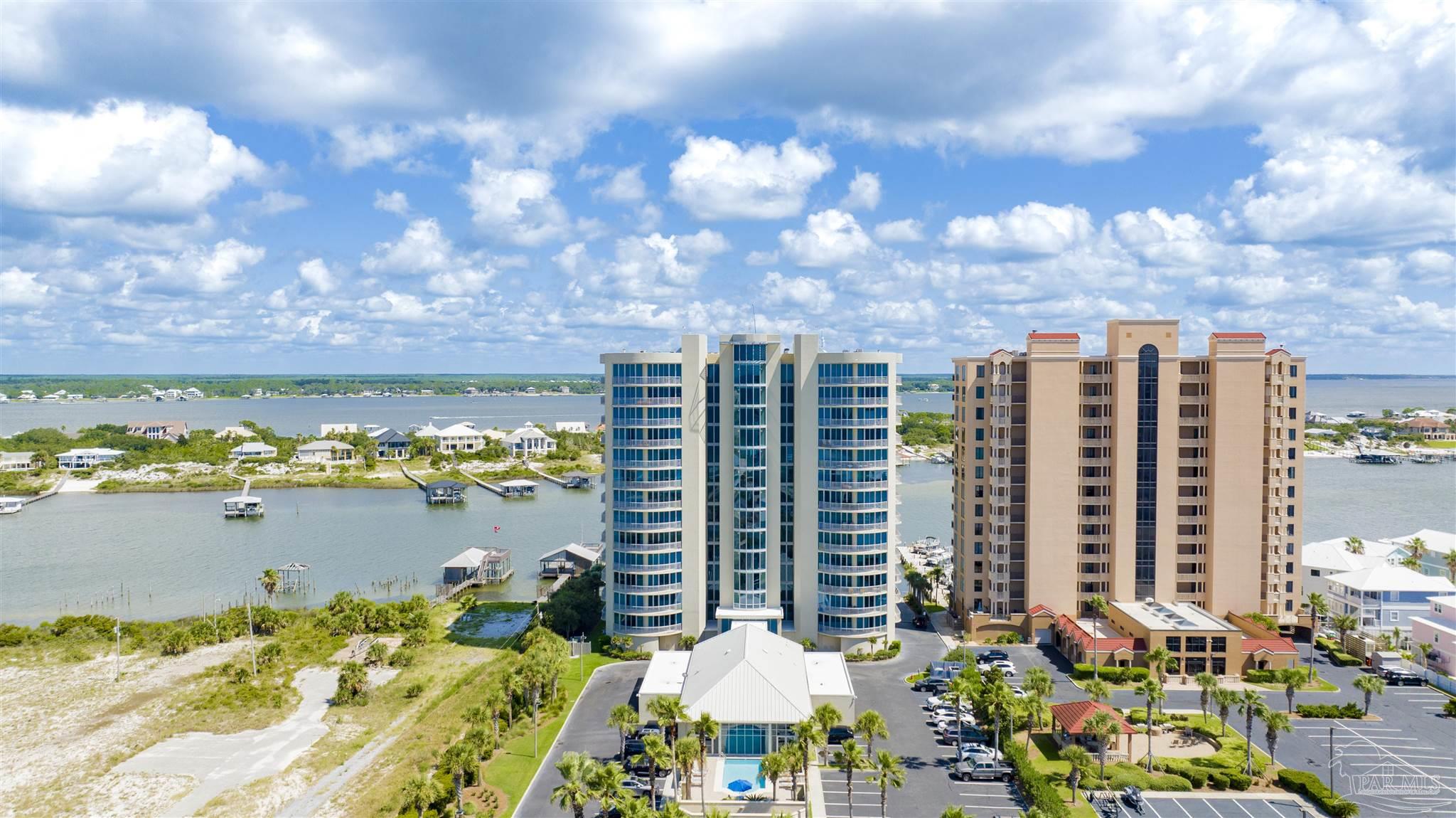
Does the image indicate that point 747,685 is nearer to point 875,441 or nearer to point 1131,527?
point 875,441

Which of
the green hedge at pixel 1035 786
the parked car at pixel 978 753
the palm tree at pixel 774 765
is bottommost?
the parked car at pixel 978 753

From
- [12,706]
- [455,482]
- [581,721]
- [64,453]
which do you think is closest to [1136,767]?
[581,721]

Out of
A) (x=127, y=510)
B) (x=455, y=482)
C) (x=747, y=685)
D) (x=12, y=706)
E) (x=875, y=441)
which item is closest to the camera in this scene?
(x=747, y=685)

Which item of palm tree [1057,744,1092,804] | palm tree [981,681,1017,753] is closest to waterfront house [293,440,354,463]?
palm tree [981,681,1017,753]

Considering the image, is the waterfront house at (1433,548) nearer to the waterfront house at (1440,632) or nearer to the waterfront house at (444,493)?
the waterfront house at (1440,632)

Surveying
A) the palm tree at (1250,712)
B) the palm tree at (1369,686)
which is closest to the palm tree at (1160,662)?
the palm tree at (1369,686)

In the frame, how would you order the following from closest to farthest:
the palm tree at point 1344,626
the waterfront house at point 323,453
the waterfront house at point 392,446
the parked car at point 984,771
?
the parked car at point 984,771 < the palm tree at point 1344,626 < the waterfront house at point 323,453 < the waterfront house at point 392,446
